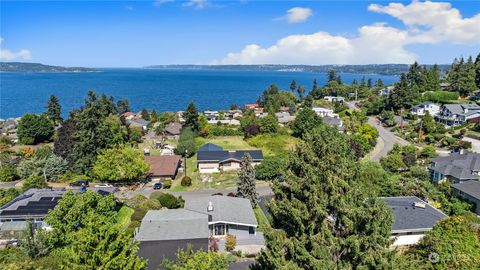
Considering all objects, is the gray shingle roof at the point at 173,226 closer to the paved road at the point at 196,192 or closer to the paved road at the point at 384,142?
the paved road at the point at 196,192

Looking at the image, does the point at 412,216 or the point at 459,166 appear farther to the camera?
the point at 459,166

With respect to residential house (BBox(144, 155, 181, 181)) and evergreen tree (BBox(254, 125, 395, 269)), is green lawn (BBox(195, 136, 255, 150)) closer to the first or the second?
residential house (BBox(144, 155, 181, 181))

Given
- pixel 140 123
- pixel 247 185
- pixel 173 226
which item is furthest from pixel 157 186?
pixel 140 123

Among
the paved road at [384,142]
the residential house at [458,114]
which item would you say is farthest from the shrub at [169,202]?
the residential house at [458,114]

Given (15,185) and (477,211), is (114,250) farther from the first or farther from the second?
(15,185)

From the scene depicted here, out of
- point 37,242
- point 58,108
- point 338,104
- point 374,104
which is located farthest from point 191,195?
point 338,104

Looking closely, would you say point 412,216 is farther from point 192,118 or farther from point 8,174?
point 8,174
